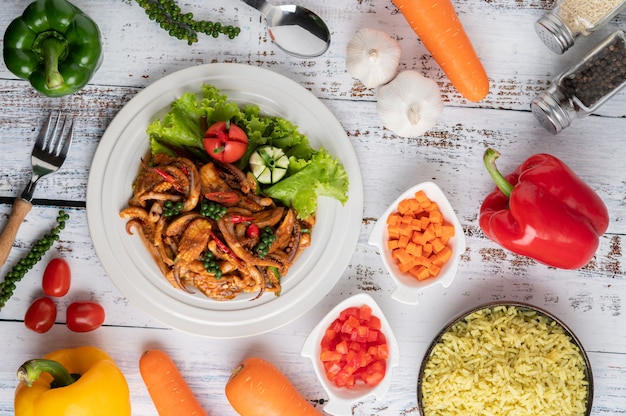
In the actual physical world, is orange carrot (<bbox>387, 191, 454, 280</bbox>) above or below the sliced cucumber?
below

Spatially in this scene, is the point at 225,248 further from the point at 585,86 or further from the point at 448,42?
the point at 585,86

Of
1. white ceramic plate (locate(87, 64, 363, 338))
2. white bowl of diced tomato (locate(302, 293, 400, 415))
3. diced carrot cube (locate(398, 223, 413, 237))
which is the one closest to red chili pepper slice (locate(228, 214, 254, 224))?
white ceramic plate (locate(87, 64, 363, 338))

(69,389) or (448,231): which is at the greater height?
(448,231)

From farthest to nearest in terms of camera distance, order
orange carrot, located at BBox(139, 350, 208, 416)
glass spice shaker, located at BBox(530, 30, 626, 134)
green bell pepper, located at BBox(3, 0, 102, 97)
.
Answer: orange carrot, located at BBox(139, 350, 208, 416) → glass spice shaker, located at BBox(530, 30, 626, 134) → green bell pepper, located at BBox(3, 0, 102, 97)

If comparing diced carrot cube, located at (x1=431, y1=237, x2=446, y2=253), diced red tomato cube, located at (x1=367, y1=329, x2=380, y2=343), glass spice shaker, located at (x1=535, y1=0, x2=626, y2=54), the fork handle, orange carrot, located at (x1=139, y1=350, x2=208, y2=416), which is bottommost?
orange carrot, located at (x1=139, y1=350, x2=208, y2=416)

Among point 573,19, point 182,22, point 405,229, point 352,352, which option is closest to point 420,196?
point 405,229

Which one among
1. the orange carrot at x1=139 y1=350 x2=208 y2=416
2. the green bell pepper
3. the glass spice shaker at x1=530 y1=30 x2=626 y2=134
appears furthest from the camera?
the orange carrot at x1=139 y1=350 x2=208 y2=416

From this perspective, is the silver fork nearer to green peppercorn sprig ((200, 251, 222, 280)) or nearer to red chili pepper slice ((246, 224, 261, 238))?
green peppercorn sprig ((200, 251, 222, 280))
